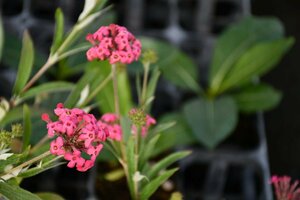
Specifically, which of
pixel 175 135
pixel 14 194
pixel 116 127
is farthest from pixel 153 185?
pixel 175 135

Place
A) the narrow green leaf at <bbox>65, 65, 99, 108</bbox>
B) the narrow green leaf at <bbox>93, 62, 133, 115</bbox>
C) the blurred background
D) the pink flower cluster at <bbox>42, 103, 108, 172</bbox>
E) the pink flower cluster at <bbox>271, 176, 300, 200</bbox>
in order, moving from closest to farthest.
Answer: the pink flower cluster at <bbox>42, 103, 108, 172</bbox>
the pink flower cluster at <bbox>271, 176, 300, 200</bbox>
the narrow green leaf at <bbox>65, 65, 99, 108</bbox>
the narrow green leaf at <bbox>93, 62, 133, 115</bbox>
the blurred background

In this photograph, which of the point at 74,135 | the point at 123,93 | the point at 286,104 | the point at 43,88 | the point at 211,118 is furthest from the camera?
the point at 286,104

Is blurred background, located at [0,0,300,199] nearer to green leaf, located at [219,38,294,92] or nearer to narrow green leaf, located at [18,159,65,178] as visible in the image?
green leaf, located at [219,38,294,92]

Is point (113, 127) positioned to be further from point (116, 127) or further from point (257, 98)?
point (257, 98)

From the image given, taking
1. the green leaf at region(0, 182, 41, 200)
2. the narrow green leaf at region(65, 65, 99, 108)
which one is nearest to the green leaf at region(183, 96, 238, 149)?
the narrow green leaf at region(65, 65, 99, 108)

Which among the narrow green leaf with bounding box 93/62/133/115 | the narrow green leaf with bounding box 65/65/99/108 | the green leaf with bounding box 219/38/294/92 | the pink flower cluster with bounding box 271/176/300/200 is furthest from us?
the green leaf with bounding box 219/38/294/92

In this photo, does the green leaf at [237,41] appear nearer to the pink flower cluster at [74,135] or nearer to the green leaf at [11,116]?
the green leaf at [11,116]
